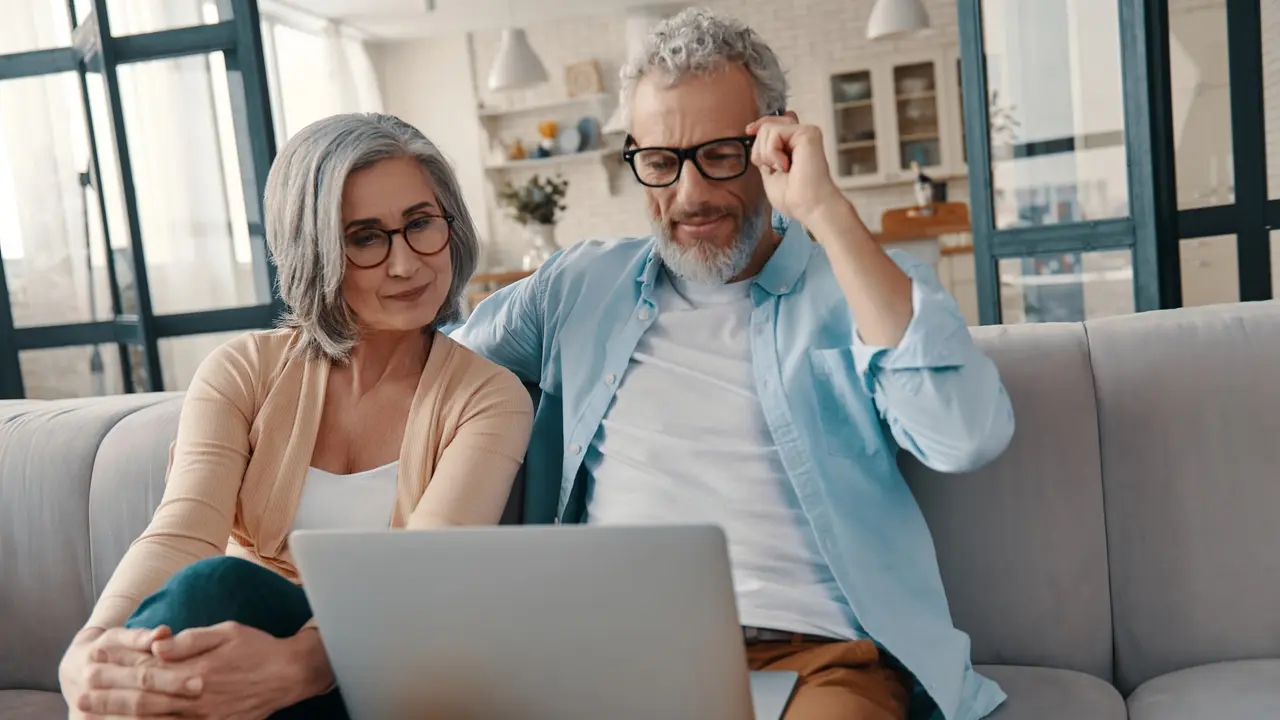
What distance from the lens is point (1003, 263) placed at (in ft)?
9.94

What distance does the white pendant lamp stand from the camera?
5.79 m

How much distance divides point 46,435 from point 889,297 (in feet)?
4.92

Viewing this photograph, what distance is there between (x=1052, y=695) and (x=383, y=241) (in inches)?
42.3

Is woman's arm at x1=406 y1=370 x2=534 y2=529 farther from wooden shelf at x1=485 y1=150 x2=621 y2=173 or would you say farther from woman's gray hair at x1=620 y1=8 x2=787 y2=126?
wooden shelf at x1=485 y1=150 x2=621 y2=173

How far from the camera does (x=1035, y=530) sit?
1.60 metres

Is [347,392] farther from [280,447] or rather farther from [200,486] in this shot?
[200,486]

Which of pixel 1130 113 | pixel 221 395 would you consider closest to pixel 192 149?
pixel 221 395

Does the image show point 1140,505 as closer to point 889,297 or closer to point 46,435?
point 889,297

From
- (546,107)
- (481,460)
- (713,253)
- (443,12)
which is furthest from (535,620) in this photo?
(546,107)

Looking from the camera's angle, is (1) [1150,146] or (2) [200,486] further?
(1) [1150,146]

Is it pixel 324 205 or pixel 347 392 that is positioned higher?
pixel 324 205

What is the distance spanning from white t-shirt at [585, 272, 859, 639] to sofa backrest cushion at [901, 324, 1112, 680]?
272 millimetres

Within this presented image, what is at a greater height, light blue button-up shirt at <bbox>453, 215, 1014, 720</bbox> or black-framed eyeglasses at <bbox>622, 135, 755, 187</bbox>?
black-framed eyeglasses at <bbox>622, 135, 755, 187</bbox>

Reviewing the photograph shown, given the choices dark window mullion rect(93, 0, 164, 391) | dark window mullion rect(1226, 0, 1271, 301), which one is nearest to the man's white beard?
dark window mullion rect(1226, 0, 1271, 301)
